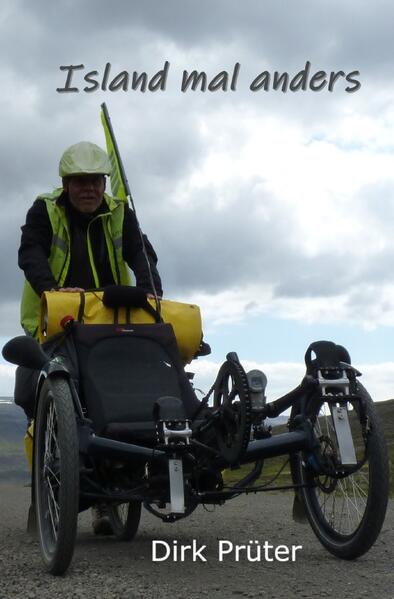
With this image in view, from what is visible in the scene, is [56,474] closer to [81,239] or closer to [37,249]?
[37,249]

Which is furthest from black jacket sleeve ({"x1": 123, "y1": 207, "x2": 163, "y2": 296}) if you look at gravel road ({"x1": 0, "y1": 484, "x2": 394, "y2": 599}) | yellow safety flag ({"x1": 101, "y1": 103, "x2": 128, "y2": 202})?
gravel road ({"x1": 0, "y1": 484, "x2": 394, "y2": 599})

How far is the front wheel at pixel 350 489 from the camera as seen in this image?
6.02m

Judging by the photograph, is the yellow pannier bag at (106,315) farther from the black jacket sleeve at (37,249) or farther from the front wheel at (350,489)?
the front wheel at (350,489)

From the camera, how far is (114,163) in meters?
9.13

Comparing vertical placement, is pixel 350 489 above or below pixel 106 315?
below

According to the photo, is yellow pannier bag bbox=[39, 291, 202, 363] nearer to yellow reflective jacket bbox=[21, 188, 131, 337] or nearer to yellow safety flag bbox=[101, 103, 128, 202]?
yellow reflective jacket bbox=[21, 188, 131, 337]

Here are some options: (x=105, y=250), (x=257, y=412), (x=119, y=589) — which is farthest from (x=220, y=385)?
(x=105, y=250)

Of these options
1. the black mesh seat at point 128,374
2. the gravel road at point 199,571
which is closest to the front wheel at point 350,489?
the gravel road at point 199,571

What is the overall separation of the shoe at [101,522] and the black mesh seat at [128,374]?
175cm

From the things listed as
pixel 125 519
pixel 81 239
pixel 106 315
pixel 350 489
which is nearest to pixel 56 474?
pixel 106 315

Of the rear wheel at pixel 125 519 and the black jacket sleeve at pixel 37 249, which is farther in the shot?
the rear wheel at pixel 125 519

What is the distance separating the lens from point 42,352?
6637 mm

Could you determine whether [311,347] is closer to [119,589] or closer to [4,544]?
[119,589]

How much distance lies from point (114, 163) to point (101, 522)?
303 cm
